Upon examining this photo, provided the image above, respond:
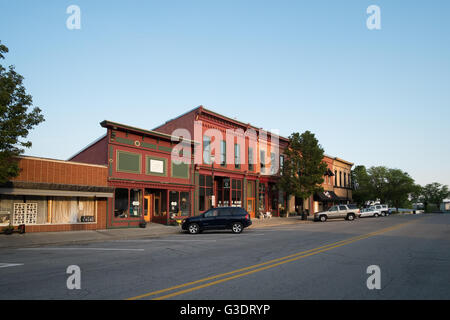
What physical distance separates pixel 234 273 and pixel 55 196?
1643cm

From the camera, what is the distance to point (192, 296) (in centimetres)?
609

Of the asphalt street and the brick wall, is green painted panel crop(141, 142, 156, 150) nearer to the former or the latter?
the brick wall

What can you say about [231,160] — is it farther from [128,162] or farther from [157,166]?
[128,162]

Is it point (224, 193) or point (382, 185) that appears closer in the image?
point (224, 193)

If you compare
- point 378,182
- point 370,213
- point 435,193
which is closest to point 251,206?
point 370,213

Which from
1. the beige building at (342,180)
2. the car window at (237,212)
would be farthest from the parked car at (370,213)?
the car window at (237,212)

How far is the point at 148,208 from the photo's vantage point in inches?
1053

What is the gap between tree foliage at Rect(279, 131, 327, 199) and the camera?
119ft

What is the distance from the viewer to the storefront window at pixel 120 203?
23.0 m

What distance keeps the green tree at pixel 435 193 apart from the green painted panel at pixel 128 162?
129 meters

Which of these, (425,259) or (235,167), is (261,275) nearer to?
(425,259)
